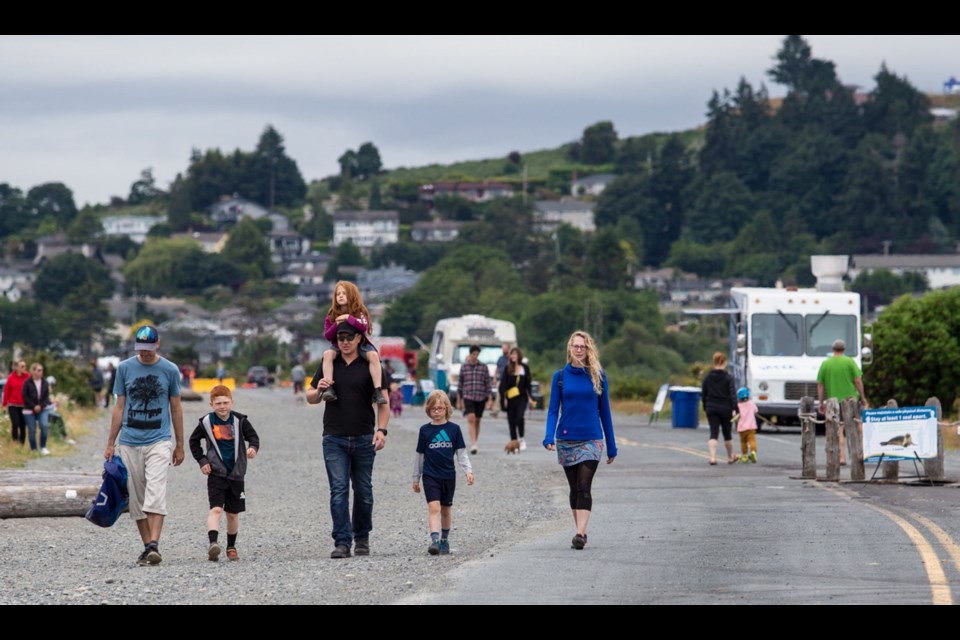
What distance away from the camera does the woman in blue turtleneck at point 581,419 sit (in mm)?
15391

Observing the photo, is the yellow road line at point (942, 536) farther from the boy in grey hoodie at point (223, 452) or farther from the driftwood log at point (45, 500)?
the driftwood log at point (45, 500)

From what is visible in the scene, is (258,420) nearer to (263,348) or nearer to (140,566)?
(140,566)

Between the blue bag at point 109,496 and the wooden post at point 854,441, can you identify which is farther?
the wooden post at point 854,441

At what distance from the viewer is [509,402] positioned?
29.8 meters

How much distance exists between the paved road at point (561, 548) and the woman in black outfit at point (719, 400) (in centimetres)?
56

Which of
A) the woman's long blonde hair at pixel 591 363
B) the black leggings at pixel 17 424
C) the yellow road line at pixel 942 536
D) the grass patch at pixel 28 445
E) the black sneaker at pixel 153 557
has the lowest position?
the grass patch at pixel 28 445

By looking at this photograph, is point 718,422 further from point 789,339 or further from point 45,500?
point 789,339

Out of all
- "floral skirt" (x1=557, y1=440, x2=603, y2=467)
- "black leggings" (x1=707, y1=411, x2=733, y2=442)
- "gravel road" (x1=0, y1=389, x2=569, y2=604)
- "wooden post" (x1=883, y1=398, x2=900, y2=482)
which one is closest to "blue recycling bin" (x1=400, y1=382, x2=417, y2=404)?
"gravel road" (x1=0, y1=389, x2=569, y2=604)

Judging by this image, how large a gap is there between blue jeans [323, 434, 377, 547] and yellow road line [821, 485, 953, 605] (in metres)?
4.31

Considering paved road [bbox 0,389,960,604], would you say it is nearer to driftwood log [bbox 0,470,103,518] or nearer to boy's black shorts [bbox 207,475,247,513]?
driftwood log [bbox 0,470,103,518]

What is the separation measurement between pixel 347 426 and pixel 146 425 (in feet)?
5.20

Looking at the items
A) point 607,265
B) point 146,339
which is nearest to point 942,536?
point 146,339

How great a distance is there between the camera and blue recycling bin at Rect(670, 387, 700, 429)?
3944 cm

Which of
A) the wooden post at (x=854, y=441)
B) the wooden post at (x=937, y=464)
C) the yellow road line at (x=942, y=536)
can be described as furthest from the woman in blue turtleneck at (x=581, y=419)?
the wooden post at (x=854, y=441)
